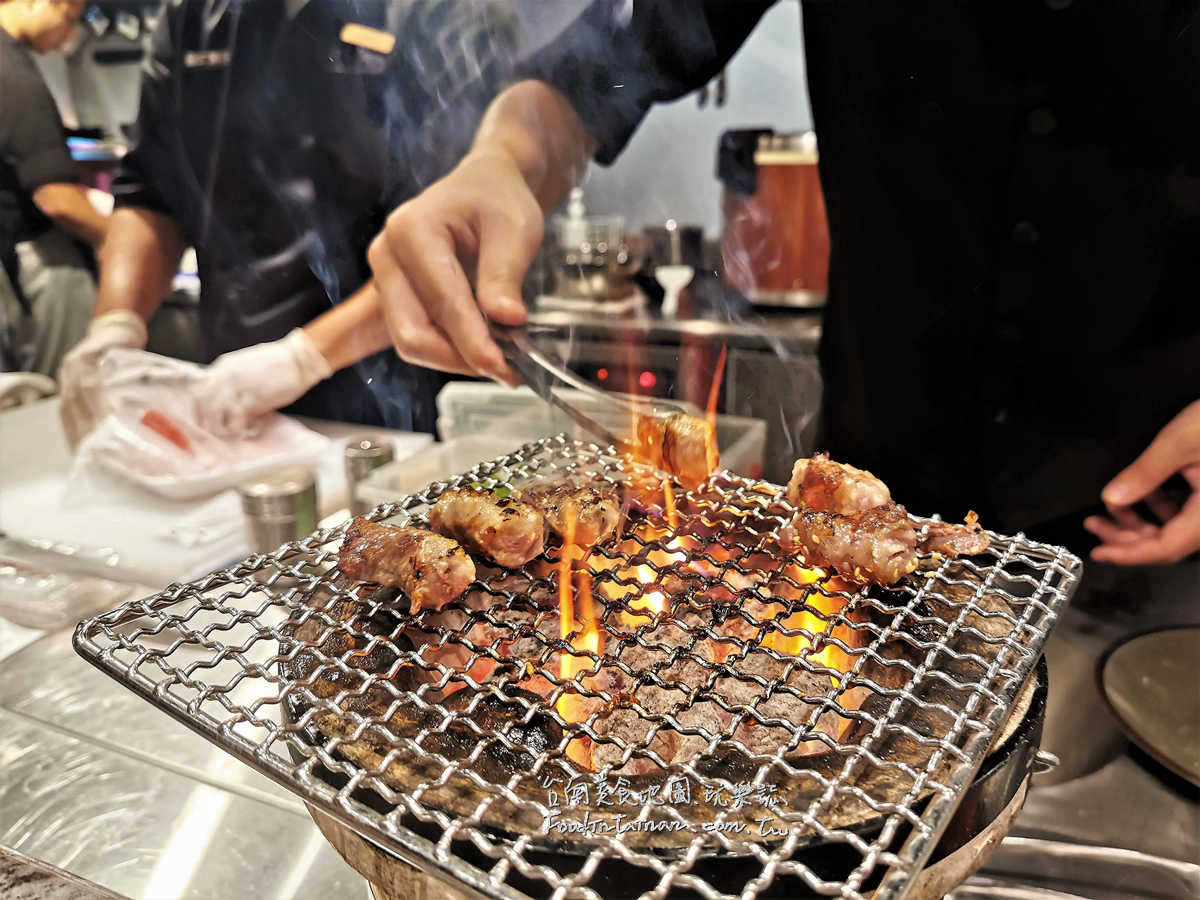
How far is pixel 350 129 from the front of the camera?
313cm

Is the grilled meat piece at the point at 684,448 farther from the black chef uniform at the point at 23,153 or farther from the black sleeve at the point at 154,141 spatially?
the black chef uniform at the point at 23,153

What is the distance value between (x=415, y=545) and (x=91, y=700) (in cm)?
159

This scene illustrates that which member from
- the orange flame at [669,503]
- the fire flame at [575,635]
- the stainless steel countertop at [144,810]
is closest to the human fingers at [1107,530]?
the orange flame at [669,503]

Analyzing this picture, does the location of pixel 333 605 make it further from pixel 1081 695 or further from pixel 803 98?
pixel 803 98

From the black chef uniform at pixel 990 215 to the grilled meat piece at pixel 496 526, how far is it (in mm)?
1769

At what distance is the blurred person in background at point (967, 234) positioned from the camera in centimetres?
224

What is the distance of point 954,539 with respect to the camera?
4.85 ft

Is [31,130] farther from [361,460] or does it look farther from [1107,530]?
[1107,530]

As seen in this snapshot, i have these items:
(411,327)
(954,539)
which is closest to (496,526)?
(954,539)

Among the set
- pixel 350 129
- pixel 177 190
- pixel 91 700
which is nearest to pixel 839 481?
pixel 91 700

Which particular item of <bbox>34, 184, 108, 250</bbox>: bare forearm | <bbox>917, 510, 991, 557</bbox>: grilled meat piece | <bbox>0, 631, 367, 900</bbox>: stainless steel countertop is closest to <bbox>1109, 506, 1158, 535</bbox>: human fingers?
<bbox>917, 510, 991, 557</bbox>: grilled meat piece

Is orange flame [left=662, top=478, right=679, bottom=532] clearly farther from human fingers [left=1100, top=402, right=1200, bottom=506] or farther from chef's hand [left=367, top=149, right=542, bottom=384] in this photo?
human fingers [left=1100, top=402, right=1200, bottom=506]

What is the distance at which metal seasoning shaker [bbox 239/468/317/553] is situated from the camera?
9.93ft

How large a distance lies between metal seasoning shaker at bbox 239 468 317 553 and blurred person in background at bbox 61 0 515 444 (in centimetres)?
67
